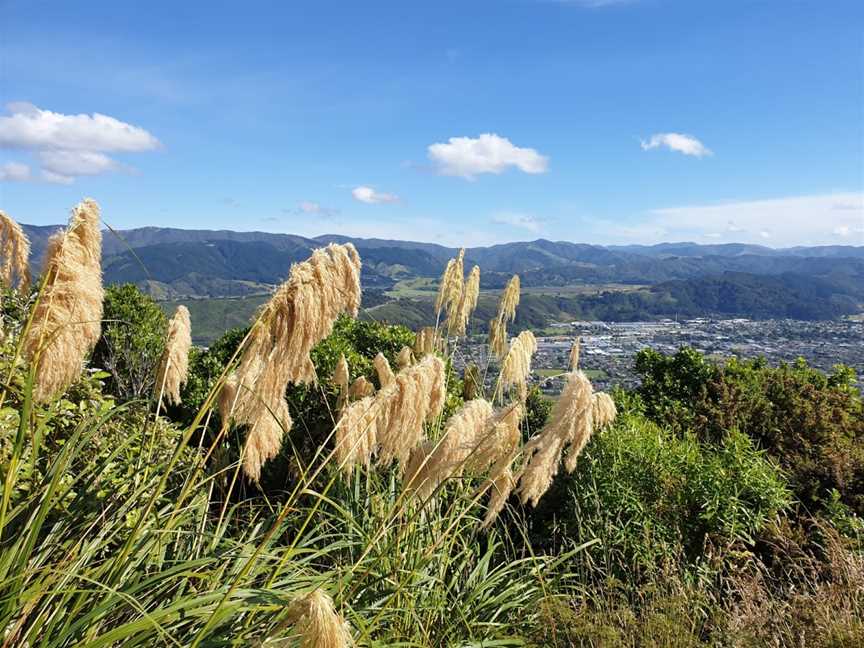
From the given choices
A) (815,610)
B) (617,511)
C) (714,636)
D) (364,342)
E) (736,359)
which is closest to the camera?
(714,636)

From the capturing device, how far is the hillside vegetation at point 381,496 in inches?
92.0

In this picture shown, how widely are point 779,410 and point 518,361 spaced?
5.66m

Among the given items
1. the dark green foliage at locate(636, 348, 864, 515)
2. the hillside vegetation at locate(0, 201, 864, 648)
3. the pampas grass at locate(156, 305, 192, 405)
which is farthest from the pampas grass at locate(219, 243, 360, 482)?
the dark green foliage at locate(636, 348, 864, 515)

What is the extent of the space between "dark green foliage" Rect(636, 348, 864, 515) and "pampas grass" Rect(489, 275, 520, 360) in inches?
127

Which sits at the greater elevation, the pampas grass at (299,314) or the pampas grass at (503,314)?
the pampas grass at (299,314)

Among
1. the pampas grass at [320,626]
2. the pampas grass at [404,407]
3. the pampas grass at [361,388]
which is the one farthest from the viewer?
the pampas grass at [361,388]

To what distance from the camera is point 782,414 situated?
7906mm

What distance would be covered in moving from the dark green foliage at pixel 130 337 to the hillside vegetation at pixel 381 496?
340 millimetres

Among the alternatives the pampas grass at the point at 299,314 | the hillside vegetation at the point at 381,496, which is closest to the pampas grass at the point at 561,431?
the hillside vegetation at the point at 381,496

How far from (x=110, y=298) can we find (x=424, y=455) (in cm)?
825

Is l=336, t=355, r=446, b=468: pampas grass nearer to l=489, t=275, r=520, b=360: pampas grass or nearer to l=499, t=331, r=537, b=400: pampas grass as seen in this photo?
l=499, t=331, r=537, b=400: pampas grass

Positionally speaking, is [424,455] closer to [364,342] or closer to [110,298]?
[364,342]

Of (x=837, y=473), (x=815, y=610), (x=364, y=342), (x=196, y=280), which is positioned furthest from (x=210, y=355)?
(x=196, y=280)

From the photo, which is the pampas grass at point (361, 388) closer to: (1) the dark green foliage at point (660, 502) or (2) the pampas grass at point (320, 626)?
(1) the dark green foliage at point (660, 502)
